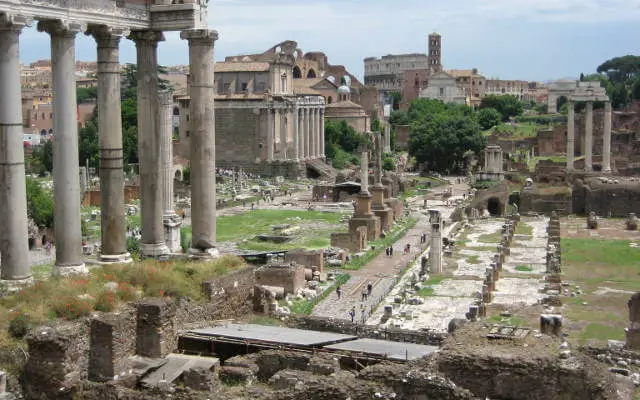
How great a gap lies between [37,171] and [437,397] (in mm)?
65697

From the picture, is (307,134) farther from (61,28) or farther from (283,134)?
(61,28)

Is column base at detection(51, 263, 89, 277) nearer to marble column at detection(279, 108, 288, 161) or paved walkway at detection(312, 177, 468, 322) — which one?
paved walkway at detection(312, 177, 468, 322)

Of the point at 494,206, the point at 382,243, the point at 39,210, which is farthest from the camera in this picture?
the point at 494,206

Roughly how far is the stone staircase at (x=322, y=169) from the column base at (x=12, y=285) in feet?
215

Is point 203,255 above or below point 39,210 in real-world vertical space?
above

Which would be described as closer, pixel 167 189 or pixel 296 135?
pixel 167 189

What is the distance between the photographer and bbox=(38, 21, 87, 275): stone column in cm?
1452

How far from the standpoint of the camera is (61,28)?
14383 millimetres

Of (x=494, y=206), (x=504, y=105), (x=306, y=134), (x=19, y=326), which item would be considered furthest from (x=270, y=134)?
(x=19, y=326)

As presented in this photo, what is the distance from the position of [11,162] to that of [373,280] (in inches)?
876

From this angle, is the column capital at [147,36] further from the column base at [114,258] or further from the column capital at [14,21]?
the column base at [114,258]

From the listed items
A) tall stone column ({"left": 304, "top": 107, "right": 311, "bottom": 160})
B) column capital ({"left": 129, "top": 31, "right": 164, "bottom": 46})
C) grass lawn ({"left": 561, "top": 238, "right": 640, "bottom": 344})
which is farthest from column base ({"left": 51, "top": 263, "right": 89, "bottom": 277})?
tall stone column ({"left": 304, "top": 107, "right": 311, "bottom": 160})

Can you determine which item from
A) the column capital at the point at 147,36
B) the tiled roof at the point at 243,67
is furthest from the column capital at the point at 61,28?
the tiled roof at the point at 243,67

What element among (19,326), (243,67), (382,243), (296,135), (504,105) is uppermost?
(243,67)
